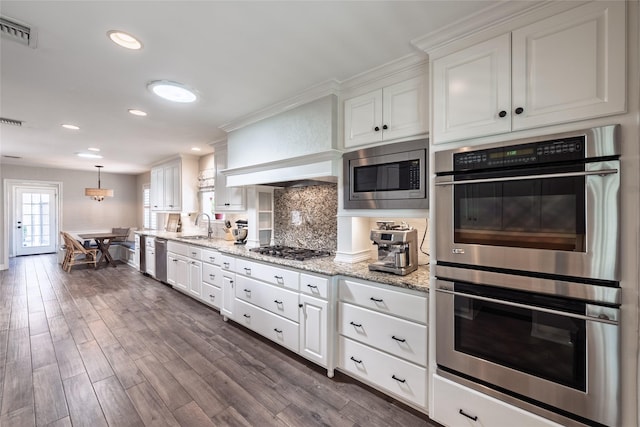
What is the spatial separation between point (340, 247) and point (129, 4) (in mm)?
2169

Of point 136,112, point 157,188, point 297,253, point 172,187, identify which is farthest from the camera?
point 157,188

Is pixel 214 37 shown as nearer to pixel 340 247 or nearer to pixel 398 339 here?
pixel 340 247

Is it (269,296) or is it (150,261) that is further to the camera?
(150,261)

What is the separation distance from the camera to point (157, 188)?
19.8 ft

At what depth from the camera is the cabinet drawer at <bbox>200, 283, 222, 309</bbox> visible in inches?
138

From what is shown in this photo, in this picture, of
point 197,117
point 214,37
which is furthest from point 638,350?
point 197,117

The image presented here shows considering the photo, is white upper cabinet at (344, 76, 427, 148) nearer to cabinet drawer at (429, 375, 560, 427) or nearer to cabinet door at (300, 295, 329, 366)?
A: cabinet door at (300, 295, 329, 366)

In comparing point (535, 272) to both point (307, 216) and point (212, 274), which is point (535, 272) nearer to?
point (307, 216)

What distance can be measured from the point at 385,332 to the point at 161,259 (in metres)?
4.43

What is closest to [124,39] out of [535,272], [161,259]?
[535,272]

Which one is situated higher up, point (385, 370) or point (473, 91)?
point (473, 91)

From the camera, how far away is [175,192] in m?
5.39

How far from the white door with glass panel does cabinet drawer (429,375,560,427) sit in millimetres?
10290

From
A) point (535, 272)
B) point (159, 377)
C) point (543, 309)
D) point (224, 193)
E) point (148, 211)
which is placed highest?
point (224, 193)
